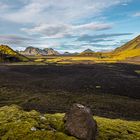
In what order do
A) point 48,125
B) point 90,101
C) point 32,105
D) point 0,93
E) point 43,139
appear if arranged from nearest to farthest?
1. point 43,139
2. point 48,125
3. point 32,105
4. point 90,101
5. point 0,93

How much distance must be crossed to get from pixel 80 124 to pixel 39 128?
2.34 m

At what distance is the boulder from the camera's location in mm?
16672

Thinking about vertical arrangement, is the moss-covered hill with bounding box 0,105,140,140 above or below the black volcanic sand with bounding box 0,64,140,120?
above

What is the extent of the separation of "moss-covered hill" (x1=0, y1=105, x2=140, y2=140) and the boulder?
45cm

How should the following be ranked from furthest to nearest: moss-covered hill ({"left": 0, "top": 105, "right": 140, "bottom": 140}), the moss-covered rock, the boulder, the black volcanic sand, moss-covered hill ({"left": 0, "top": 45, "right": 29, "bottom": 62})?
moss-covered hill ({"left": 0, "top": 45, "right": 29, "bottom": 62}) → the black volcanic sand → the boulder → moss-covered hill ({"left": 0, "top": 105, "right": 140, "bottom": 140}) → the moss-covered rock

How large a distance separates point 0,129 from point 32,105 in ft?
103

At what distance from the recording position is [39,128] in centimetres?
1722

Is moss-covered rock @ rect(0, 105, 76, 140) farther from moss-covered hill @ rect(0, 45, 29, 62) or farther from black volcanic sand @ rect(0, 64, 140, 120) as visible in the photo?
moss-covered hill @ rect(0, 45, 29, 62)

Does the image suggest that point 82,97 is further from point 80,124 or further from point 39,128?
point 80,124

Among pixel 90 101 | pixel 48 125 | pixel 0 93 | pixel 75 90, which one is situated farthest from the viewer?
pixel 75 90

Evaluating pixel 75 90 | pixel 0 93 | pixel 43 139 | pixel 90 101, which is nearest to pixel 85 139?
pixel 43 139

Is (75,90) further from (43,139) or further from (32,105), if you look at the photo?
(43,139)

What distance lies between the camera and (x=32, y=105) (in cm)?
4803

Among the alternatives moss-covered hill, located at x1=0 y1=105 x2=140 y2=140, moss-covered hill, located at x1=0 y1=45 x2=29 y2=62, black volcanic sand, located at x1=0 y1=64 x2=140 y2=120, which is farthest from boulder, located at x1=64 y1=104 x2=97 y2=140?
moss-covered hill, located at x1=0 y1=45 x2=29 y2=62
